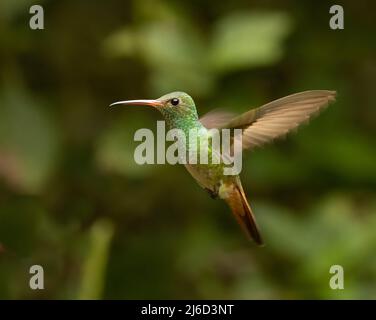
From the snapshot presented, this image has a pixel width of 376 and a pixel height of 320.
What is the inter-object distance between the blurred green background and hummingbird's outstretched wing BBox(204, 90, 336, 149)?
2.63ft

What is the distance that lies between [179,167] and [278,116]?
881mm

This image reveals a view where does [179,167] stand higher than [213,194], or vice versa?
[179,167]

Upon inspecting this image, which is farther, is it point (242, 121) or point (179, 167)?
point (179, 167)

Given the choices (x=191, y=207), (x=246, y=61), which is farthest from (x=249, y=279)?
(x=246, y=61)

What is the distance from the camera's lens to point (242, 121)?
1.34 ft

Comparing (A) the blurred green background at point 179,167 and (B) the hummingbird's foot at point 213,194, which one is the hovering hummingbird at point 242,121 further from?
(A) the blurred green background at point 179,167

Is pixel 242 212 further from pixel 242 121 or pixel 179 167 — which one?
Result: pixel 179 167

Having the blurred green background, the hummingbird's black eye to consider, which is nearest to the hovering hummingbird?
the hummingbird's black eye

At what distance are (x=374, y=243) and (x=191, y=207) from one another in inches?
14.5

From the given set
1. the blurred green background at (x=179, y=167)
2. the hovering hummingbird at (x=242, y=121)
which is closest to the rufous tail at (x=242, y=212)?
the hovering hummingbird at (x=242, y=121)

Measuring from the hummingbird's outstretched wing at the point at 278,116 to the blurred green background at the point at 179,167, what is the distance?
0.80 m

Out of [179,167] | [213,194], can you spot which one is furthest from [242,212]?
[179,167]

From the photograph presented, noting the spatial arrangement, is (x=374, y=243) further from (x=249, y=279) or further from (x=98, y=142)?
(x=98, y=142)

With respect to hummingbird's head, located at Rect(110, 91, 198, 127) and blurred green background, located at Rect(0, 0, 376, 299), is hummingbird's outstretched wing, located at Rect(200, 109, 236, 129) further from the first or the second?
blurred green background, located at Rect(0, 0, 376, 299)
